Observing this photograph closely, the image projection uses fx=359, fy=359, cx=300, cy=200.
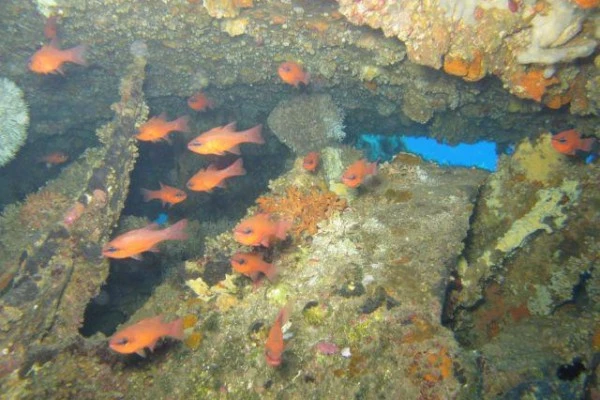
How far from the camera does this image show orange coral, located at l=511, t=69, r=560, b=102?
504 centimetres

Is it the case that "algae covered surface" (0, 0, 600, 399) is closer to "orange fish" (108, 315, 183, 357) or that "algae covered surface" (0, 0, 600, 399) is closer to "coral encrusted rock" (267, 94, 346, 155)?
"coral encrusted rock" (267, 94, 346, 155)

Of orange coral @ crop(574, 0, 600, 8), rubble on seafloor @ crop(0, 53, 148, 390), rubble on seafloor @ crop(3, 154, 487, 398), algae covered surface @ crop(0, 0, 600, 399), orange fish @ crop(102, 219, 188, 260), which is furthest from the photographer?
orange fish @ crop(102, 219, 188, 260)

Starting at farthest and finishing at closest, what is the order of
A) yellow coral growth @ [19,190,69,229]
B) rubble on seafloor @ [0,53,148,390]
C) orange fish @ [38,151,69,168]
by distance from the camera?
orange fish @ [38,151,69,168] < yellow coral growth @ [19,190,69,229] < rubble on seafloor @ [0,53,148,390]

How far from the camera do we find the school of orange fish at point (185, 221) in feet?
12.3

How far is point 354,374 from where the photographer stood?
10.8ft

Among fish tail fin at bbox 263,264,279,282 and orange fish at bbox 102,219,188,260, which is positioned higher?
fish tail fin at bbox 263,264,279,282

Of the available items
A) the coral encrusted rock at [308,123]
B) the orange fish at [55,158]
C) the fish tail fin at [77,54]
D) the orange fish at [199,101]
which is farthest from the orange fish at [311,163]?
the orange fish at [55,158]

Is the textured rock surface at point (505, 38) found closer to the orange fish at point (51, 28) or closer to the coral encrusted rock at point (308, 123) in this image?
the coral encrusted rock at point (308, 123)

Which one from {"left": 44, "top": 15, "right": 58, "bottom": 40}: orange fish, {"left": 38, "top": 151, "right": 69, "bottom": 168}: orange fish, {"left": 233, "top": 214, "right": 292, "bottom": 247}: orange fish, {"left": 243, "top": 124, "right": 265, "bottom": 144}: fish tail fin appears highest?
{"left": 44, "top": 15, "right": 58, "bottom": 40}: orange fish

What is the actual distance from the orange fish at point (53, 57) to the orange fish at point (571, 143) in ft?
26.1

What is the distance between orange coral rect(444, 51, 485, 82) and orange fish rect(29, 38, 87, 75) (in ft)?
20.9

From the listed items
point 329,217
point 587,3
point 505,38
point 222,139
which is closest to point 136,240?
point 222,139

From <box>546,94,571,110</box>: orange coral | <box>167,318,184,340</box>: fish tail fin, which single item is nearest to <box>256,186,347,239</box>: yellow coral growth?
<box>167,318,184,340</box>: fish tail fin

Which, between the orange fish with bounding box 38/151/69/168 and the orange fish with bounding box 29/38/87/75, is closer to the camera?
the orange fish with bounding box 29/38/87/75
